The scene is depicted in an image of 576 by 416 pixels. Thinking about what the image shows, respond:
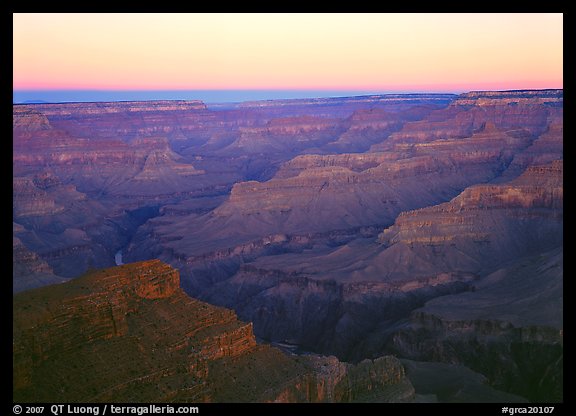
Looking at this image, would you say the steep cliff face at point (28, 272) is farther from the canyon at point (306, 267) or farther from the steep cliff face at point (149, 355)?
the steep cliff face at point (149, 355)

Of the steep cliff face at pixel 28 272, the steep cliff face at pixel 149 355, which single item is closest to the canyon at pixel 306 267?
the steep cliff face at pixel 149 355

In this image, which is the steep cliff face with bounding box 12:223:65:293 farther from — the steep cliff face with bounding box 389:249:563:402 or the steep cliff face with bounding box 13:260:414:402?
the steep cliff face with bounding box 13:260:414:402

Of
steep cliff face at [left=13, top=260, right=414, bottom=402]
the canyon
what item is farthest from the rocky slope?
steep cliff face at [left=13, top=260, right=414, bottom=402]

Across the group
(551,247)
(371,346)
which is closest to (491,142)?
(551,247)

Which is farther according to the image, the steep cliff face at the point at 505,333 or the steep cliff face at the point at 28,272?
the steep cliff face at the point at 28,272

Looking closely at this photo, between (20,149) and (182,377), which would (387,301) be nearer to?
(182,377)
